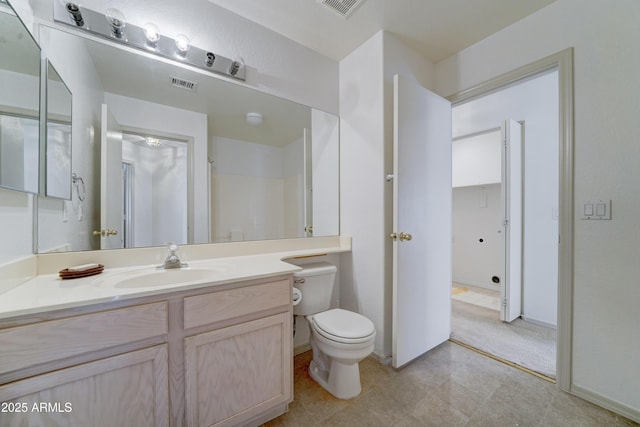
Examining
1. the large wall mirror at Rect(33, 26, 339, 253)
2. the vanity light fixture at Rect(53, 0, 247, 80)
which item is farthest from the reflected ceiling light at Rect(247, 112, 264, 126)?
the vanity light fixture at Rect(53, 0, 247, 80)

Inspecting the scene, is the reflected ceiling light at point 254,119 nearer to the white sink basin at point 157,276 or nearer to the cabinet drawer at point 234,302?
the white sink basin at point 157,276

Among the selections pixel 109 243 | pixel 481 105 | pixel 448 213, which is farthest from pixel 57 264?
pixel 481 105

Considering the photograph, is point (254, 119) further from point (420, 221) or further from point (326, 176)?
point (420, 221)

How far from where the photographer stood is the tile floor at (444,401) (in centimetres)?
128

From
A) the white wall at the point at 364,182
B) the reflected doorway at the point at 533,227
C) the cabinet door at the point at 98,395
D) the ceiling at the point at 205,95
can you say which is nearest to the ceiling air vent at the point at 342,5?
the white wall at the point at 364,182

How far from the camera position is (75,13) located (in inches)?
45.7

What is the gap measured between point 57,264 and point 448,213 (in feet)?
8.35

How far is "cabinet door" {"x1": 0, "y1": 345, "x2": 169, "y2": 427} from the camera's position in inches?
28.7

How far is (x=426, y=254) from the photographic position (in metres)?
1.85

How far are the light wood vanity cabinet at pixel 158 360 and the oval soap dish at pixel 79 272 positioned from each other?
38 centimetres

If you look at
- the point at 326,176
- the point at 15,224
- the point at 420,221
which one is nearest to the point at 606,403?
the point at 420,221

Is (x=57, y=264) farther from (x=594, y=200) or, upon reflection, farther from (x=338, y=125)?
(x=594, y=200)

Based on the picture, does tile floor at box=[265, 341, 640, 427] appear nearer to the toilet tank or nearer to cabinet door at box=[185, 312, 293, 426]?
cabinet door at box=[185, 312, 293, 426]

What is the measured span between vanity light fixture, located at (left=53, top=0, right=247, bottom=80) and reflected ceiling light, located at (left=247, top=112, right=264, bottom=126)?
27 cm
